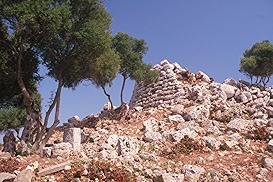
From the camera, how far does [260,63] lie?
95.6 ft

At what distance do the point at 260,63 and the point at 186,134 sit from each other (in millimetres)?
17983

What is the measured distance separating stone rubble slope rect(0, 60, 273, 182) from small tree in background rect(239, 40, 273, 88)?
4.72 m

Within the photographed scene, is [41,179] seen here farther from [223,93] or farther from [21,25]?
[223,93]

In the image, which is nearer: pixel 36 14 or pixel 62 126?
pixel 36 14

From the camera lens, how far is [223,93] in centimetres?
2177

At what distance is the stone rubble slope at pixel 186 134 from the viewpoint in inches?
436

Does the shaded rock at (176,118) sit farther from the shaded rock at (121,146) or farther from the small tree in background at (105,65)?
the small tree in background at (105,65)

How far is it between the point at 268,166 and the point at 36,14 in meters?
11.6

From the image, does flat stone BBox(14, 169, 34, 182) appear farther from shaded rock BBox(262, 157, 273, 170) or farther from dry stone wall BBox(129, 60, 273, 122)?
dry stone wall BBox(129, 60, 273, 122)

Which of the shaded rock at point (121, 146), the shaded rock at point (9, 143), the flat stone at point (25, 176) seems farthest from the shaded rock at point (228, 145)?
the shaded rock at point (9, 143)

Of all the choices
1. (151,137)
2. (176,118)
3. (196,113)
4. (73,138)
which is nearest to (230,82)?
(196,113)

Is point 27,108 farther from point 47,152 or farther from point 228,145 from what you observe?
point 228,145

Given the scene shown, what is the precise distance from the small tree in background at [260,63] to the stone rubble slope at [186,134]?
4717 millimetres

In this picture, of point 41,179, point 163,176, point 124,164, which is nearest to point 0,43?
point 41,179
